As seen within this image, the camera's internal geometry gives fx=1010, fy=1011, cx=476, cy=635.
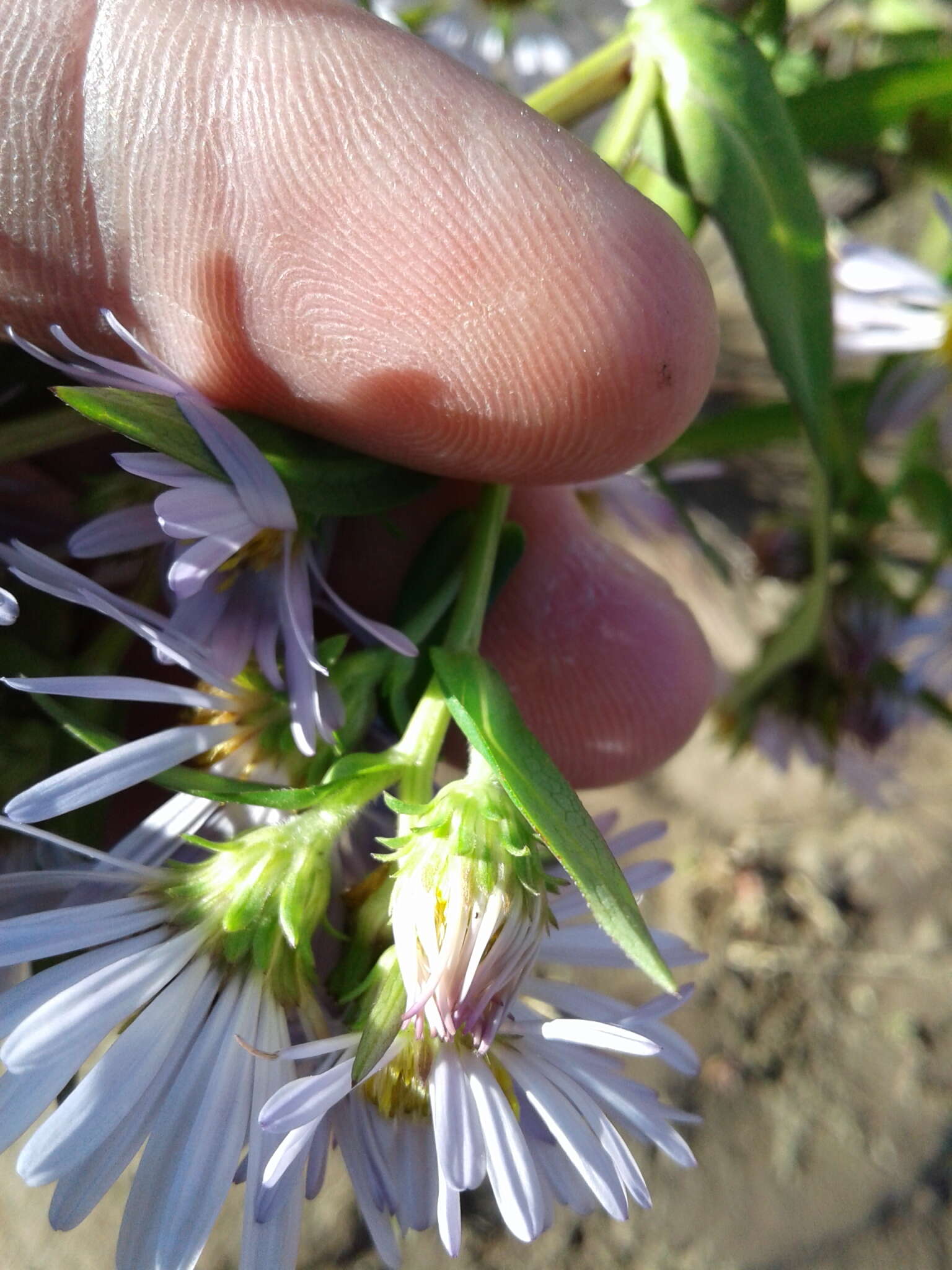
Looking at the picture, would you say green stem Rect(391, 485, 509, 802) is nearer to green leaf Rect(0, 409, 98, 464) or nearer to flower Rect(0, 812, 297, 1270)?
flower Rect(0, 812, 297, 1270)

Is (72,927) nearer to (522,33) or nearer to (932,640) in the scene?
(932,640)

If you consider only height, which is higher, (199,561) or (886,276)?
(199,561)

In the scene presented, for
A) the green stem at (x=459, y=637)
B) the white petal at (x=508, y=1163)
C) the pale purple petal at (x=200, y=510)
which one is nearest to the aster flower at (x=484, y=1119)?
the white petal at (x=508, y=1163)

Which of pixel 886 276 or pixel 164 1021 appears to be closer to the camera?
pixel 164 1021

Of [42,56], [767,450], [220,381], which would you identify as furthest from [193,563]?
[767,450]

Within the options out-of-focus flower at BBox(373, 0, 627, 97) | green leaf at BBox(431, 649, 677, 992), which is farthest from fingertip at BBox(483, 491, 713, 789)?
out-of-focus flower at BBox(373, 0, 627, 97)

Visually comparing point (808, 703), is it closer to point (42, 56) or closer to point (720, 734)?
point (720, 734)

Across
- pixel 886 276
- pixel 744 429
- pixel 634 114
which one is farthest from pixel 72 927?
pixel 886 276
